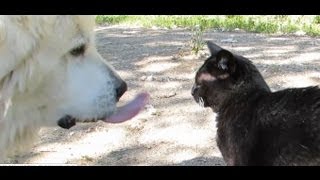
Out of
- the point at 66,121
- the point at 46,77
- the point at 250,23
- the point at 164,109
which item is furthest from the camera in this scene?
the point at 250,23

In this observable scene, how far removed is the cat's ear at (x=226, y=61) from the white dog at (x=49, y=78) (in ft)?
3.22

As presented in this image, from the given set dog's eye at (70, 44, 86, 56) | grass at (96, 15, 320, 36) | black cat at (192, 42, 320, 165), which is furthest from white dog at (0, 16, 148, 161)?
grass at (96, 15, 320, 36)

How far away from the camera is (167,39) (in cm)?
816

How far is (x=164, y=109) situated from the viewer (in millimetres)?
4863

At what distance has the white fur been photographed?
2.30 m

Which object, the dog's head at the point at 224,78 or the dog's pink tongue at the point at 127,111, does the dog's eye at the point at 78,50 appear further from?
the dog's head at the point at 224,78

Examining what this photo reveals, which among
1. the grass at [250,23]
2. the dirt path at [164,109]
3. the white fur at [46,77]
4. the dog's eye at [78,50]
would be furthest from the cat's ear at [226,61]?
the grass at [250,23]

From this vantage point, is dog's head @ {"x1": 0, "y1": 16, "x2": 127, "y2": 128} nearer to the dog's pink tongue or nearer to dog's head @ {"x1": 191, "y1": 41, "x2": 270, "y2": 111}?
the dog's pink tongue

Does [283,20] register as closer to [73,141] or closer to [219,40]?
[219,40]

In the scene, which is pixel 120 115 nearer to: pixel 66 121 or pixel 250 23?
pixel 66 121

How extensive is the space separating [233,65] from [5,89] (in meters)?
1.83

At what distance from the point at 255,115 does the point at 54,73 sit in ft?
4.91

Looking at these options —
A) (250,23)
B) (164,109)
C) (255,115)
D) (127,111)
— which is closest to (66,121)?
(127,111)
